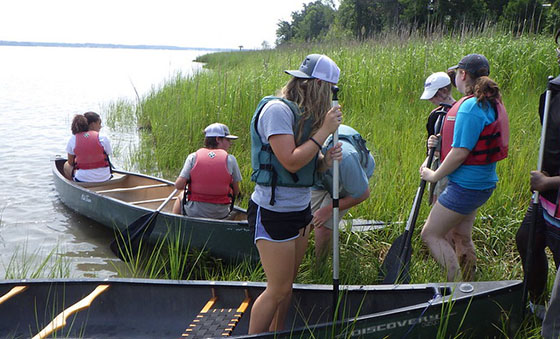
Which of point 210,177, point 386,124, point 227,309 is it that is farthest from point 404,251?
point 386,124

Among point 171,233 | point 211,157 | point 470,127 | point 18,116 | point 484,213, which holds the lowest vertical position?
point 18,116

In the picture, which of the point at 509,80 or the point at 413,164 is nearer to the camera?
the point at 413,164

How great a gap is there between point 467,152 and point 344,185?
88 centimetres

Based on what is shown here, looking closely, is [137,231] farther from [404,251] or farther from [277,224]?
[277,224]

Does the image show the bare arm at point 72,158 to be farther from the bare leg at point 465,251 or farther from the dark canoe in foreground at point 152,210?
the bare leg at point 465,251

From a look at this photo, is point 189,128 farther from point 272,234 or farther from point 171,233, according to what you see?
point 272,234

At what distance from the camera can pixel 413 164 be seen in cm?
567

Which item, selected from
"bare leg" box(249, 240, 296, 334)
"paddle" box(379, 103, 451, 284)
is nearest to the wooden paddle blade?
"paddle" box(379, 103, 451, 284)

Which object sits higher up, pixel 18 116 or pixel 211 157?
pixel 211 157

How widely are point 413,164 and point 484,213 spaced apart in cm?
108

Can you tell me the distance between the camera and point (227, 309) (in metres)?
3.51

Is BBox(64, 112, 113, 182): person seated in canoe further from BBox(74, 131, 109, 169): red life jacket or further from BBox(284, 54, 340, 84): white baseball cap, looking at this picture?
BBox(284, 54, 340, 84): white baseball cap

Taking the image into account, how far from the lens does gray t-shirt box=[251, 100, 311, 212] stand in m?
2.42

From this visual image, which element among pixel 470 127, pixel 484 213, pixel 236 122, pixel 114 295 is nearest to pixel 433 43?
pixel 236 122
